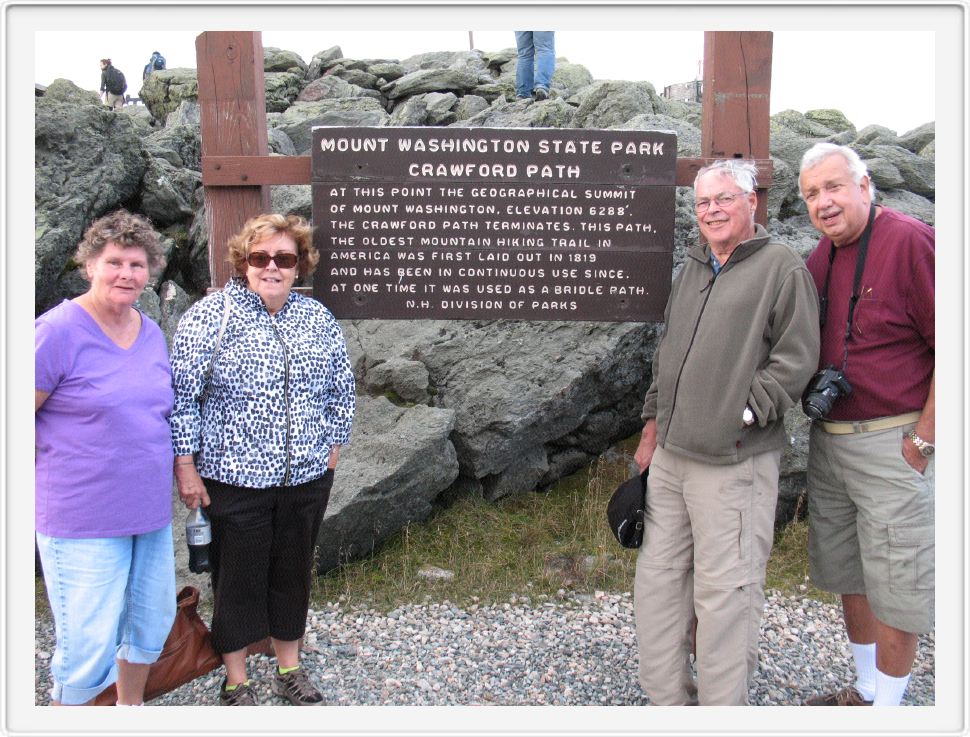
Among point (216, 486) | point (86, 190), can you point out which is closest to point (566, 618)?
point (216, 486)

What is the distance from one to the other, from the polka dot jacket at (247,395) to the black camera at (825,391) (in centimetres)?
245

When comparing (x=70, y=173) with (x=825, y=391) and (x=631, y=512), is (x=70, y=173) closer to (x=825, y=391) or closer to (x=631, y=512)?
(x=631, y=512)

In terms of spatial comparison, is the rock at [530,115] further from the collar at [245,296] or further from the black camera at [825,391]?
the black camera at [825,391]

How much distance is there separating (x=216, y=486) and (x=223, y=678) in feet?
4.64

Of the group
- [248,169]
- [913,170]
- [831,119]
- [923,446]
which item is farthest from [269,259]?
[831,119]

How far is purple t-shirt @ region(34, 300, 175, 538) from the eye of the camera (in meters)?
3.26

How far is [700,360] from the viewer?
12.3ft

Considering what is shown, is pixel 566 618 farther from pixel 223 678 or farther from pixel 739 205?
pixel 739 205

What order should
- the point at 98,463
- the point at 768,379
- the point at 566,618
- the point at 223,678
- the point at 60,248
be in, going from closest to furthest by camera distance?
1. the point at 98,463
2. the point at 768,379
3. the point at 223,678
4. the point at 566,618
5. the point at 60,248

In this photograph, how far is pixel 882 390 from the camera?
3.70 metres

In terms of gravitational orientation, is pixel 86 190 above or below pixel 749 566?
above

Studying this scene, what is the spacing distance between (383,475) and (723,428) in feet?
9.48

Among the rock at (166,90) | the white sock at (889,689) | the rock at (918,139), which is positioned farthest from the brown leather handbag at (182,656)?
the rock at (166,90)

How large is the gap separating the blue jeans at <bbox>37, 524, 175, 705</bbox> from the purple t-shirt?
101mm
